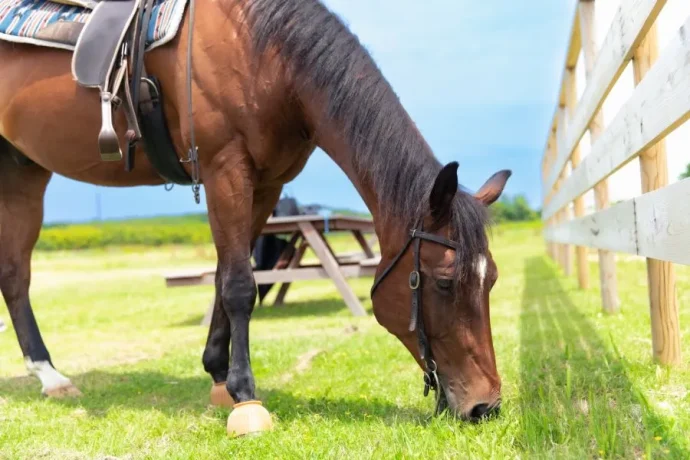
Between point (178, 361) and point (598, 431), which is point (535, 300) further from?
point (598, 431)

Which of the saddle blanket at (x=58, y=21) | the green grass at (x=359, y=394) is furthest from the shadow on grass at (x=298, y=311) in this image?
the saddle blanket at (x=58, y=21)

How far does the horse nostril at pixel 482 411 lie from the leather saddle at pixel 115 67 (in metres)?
1.88

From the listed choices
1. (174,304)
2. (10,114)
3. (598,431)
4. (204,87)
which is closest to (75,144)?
(10,114)

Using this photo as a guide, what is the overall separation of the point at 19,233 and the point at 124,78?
5.09ft

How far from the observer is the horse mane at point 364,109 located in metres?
2.22

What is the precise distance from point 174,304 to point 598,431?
782 centimetres

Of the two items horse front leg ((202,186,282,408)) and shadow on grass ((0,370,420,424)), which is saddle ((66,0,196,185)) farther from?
shadow on grass ((0,370,420,424))

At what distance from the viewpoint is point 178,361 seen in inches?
171

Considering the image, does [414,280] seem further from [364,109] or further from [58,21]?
[58,21]

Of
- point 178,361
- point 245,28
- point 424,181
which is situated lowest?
point 178,361

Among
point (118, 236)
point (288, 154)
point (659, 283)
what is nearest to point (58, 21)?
point (288, 154)

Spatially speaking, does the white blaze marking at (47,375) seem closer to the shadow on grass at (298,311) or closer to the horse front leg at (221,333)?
the horse front leg at (221,333)

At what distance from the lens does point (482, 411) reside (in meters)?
2.15

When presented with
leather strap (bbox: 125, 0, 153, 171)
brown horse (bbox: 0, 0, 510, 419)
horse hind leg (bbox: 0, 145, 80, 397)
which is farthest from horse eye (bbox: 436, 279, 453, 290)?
horse hind leg (bbox: 0, 145, 80, 397)
